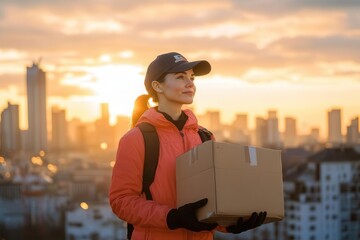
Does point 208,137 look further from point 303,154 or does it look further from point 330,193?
point 303,154

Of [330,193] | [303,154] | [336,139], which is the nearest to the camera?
[330,193]

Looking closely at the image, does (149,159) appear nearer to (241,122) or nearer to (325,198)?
(325,198)

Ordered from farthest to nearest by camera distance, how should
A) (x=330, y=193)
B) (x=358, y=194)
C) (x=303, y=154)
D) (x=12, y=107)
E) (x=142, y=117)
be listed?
(x=12, y=107)
(x=303, y=154)
(x=358, y=194)
(x=330, y=193)
(x=142, y=117)

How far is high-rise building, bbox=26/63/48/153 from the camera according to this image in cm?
9638

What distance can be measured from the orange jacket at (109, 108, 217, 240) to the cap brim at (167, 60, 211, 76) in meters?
0.18

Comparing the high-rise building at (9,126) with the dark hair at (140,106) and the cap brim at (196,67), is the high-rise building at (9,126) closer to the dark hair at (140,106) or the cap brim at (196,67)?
the dark hair at (140,106)

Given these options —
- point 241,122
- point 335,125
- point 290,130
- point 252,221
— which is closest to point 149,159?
point 252,221

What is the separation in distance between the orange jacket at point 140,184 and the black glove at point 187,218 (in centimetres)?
9

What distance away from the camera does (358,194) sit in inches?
1547

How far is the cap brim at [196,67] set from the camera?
2723 mm

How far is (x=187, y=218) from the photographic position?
249cm

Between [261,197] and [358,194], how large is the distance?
38.0 metres

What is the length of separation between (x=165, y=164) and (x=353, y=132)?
54536mm

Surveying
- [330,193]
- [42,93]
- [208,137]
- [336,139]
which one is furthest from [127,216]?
[42,93]
